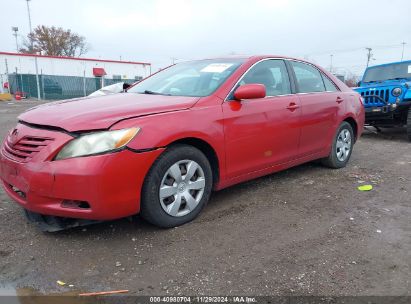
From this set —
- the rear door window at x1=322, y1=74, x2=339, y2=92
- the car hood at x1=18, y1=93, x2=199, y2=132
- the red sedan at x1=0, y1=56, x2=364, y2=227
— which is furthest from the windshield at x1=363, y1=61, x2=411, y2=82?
the car hood at x1=18, y1=93, x2=199, y2=132

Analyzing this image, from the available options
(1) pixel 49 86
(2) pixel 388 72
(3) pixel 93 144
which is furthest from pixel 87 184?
(1) pixel 49 86

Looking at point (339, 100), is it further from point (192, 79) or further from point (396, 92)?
point (396, 92)

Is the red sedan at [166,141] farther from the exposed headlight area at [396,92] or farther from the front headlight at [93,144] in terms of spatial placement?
the exposed headlight area at [396,92]

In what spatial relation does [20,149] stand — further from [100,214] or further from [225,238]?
[225,238]

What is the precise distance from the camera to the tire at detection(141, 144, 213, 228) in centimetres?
295

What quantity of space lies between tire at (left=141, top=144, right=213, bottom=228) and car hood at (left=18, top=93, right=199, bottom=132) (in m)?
0.39

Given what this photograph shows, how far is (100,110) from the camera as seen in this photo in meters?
2.95

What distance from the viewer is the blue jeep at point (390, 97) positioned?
7.65 metres

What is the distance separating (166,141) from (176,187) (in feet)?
1.40

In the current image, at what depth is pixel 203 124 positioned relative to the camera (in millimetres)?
3234

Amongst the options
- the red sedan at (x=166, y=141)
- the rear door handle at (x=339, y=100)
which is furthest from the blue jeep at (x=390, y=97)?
the red sedan at (x=166, y=141)

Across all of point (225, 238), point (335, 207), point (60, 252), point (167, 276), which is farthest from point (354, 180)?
point (60, 252)

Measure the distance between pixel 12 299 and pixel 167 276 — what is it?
0.96m

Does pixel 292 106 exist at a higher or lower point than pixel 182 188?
higher
